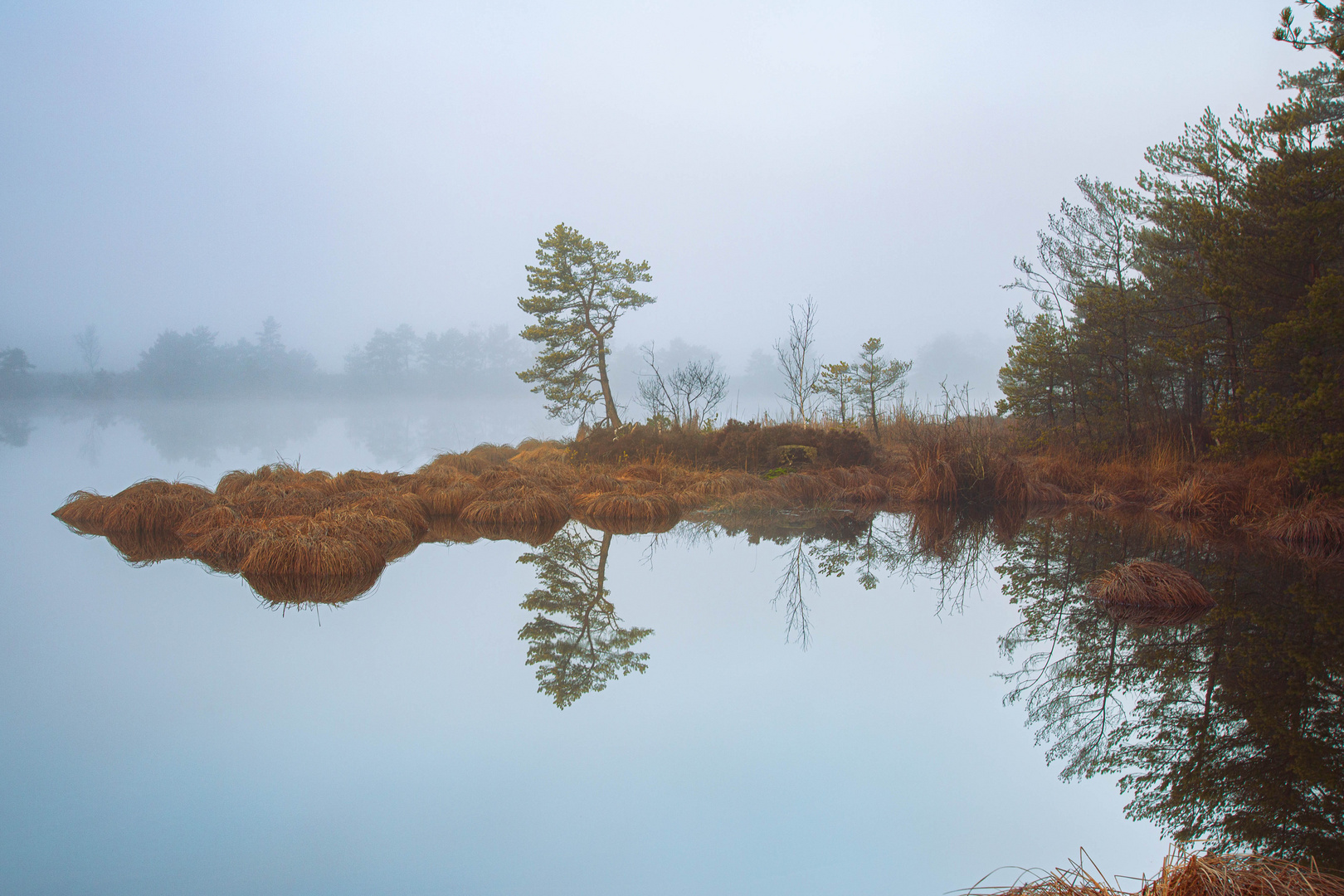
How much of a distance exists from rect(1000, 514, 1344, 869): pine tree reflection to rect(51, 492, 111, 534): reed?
13174 millimetres

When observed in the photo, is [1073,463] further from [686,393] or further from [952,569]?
[686,393]

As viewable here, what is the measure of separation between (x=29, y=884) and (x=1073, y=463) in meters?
16.0

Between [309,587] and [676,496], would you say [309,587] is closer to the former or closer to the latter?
[309,587]

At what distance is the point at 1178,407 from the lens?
631 inches

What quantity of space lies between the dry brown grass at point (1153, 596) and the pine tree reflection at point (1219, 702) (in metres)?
0.16

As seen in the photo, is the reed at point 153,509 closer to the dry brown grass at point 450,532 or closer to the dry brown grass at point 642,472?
the dry brown grass at point 450,532

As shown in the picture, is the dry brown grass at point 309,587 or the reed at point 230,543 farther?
the reed at point 230,543

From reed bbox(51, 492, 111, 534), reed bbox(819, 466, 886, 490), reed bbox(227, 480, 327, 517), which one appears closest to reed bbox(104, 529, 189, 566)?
reed bbox(51, 492, 111, 534)

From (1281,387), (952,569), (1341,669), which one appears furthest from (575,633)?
(1281,387)

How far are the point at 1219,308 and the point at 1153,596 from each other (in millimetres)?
8281

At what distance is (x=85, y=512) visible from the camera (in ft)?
40.3

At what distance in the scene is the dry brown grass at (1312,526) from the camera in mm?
8680

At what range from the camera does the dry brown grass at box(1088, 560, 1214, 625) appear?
6.29 m

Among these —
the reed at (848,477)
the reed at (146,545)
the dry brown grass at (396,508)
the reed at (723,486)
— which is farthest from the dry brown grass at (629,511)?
the reed at (146,545)
